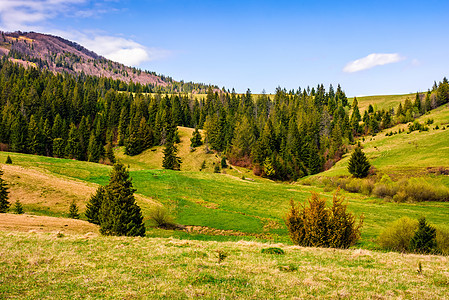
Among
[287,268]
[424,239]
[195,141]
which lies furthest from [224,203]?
[195,141]

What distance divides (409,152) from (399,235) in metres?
81.0

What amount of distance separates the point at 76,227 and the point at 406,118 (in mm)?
165130

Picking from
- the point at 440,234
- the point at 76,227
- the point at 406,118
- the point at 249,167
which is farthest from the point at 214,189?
the point at 406,118

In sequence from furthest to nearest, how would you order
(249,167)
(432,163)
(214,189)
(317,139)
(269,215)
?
(317,139)
(249,167)
(432,163)
(214,189)
(269,215)

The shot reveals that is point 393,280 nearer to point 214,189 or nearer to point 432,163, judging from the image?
point 214,189

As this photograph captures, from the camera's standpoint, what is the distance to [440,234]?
1133 inches

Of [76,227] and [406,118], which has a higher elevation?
[406,118]

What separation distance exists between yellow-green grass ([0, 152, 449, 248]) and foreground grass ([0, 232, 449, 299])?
683 inches

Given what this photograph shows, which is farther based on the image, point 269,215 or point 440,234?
point 269,215

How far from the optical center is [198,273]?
45.3 ft

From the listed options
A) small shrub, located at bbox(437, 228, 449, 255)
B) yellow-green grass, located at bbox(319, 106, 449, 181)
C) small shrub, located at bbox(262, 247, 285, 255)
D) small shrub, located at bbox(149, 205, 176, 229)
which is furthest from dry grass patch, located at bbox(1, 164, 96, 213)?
yellow-green grass, located at bbox(319, 106, 449, 181)

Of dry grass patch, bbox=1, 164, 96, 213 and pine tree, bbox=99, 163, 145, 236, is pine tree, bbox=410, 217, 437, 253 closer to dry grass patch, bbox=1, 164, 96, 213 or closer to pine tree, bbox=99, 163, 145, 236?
pine tree, bbox=99, 163, 145, 236

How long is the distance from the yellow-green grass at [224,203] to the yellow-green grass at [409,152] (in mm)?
26138

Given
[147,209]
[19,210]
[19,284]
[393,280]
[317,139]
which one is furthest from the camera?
[317,139]
